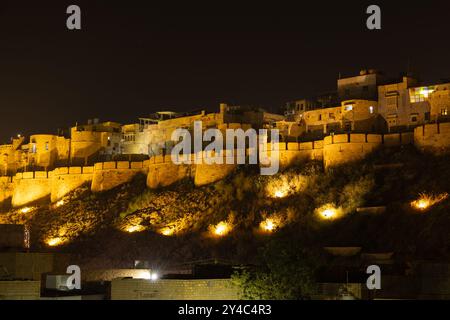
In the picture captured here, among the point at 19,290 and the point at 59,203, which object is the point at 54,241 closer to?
the point at 59,203

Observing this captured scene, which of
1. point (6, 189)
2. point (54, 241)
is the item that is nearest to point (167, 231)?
point (54, 241)

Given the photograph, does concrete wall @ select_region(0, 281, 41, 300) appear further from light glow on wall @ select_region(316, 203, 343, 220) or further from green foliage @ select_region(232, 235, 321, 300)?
light glow on wall @ select_region(316, 203, 343, 220)

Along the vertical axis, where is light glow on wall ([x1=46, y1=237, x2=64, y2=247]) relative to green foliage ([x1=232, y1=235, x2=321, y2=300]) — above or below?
above

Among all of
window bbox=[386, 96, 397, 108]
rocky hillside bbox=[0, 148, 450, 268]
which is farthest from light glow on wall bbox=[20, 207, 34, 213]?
window bbox=[386, 96, 397, 108]

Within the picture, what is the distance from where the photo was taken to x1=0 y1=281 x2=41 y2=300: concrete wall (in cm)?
2450

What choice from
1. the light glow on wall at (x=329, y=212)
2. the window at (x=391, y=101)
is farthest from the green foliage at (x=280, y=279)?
the window at (x=391, y=101)

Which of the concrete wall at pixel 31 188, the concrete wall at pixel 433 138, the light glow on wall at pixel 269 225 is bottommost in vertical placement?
the light glow on wall at pixel 269 225

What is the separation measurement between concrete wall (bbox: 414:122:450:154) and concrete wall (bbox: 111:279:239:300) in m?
19.4

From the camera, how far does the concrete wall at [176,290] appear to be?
85.1 ft

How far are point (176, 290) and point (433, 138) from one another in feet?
69.2

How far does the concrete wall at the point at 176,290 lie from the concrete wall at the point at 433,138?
19365mm

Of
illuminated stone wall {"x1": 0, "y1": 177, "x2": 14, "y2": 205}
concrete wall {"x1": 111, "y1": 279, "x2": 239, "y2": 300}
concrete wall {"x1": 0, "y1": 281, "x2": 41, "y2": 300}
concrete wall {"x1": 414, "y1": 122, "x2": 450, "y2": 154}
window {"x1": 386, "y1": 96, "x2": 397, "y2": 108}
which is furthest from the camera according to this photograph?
illuminated stone wall {"x1": 0, "y1": 177, "x2": 14, "y2": 205}

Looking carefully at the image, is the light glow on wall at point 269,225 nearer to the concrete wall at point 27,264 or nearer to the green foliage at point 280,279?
the green foliage at point 280,279
